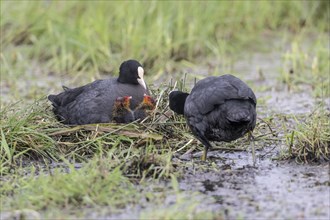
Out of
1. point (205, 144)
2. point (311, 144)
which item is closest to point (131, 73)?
point (205, 144)

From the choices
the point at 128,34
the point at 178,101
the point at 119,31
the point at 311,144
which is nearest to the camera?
the point at 311,144

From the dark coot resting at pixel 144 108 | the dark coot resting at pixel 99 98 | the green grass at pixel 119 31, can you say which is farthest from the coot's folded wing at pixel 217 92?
the green grass at pixel 119 31

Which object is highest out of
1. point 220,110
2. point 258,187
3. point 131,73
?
point 131,73

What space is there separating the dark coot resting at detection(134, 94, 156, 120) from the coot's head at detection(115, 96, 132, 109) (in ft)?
0.30

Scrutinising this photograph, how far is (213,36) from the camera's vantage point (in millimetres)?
9898

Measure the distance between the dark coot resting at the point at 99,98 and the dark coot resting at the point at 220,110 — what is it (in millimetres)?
688

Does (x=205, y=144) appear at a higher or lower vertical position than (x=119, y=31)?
lower

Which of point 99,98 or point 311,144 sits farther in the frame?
point 99,98

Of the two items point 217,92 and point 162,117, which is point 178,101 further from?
point 217,92

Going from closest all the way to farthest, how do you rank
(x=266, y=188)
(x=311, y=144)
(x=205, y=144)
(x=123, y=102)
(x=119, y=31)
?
(x=266, y=188) → (x=311, y=144) → (x=205, y=144) → (x=123, y=102) → (x=119, y=31)

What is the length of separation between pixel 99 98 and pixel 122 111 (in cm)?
22

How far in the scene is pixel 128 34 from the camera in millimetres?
9180

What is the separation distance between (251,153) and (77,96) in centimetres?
150

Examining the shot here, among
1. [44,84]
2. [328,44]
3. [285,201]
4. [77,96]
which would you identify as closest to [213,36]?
[328,44]
